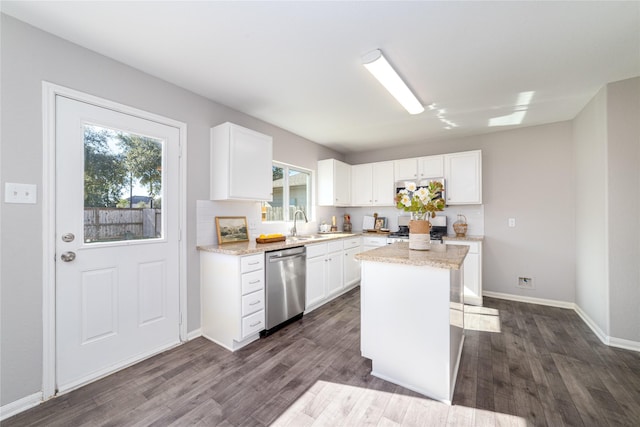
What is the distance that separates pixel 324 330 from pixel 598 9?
331cm

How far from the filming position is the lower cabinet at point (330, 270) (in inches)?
131

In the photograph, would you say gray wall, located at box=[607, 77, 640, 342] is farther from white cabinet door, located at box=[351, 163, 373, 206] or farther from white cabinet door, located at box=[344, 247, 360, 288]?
white cabinet door, located at box=[351, 163, 373, 206]

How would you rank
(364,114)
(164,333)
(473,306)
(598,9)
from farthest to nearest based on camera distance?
1. (473,306)
2. (364,114)
3. (164,333)
4. (598,9)

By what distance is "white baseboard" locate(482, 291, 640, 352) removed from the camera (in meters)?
2.41

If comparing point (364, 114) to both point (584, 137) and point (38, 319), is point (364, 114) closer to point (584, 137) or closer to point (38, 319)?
point (584, 137)

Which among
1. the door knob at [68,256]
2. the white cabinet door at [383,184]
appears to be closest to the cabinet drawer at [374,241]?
the white cabinet door at [383,184]

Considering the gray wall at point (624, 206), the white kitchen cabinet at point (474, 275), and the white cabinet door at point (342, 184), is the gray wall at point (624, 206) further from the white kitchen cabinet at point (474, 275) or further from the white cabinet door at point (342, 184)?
the white cabinet door at point (342, 184)

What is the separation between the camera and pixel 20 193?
5.55ft

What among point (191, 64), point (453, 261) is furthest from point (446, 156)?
point (191, 64)

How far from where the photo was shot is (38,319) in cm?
175

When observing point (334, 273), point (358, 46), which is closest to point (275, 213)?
point (334, 273)

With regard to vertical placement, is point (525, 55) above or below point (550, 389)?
above

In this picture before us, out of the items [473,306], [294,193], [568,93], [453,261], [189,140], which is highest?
[568,93]

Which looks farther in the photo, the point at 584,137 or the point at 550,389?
the point at 584,137
